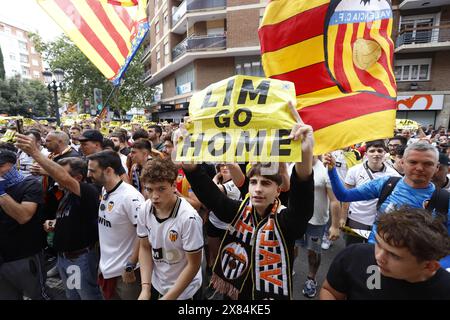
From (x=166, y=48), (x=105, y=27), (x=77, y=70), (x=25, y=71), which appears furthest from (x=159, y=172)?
(x=25, y=71)

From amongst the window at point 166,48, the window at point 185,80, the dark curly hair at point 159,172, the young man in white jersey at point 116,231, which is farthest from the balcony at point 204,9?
the dark curly hair at point 159,172

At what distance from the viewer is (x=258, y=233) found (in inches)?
72.1

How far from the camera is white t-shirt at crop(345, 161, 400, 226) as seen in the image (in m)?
3.44

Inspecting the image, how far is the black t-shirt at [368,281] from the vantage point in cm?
122

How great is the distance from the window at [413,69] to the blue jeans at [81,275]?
21558 mm

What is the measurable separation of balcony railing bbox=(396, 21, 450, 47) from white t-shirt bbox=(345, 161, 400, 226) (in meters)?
17.9

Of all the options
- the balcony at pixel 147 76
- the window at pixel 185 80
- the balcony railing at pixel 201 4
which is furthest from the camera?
the balcony at pixel 147 76

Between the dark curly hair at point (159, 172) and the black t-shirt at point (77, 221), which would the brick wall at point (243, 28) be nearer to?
the black t-shirt at point (77, 221)

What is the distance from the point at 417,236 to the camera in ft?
3.85

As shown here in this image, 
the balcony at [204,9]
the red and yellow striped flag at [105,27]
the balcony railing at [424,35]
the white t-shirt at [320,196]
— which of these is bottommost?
the white t-shirt at [320,196]

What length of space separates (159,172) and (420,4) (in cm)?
2187

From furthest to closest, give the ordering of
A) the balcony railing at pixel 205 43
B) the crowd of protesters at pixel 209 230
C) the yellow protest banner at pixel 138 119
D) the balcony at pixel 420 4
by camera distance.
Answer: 1. the balcony railing at pixel 205 43
2. the yellow protest banner at pixel 138 119
3. the balcony at pixel 420 4
4. the crowd of protesters at pixel 209 230

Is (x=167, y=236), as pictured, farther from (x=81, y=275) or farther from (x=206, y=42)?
(x=206, y=42)

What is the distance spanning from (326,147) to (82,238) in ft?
8.23
